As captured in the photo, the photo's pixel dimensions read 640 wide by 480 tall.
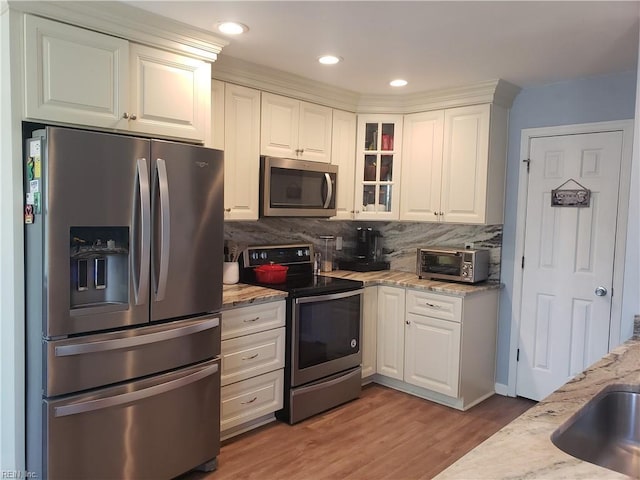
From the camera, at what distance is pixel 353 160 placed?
4062 millimetres

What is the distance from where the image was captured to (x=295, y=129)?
11.7ft

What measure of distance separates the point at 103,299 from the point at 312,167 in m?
1.90

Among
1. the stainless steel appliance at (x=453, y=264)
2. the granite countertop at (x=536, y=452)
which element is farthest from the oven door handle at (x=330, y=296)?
the granite countertop at (x=536, y=452)

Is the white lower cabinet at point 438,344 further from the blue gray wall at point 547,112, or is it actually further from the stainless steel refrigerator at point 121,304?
the stainless steel refrigerator at point 121,304

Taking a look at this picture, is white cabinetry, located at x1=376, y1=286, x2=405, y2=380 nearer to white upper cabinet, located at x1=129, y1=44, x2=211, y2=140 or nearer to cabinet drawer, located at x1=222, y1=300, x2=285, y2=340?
cabinet drawer, located at x1=222, y1=300, x2=285, y2=340

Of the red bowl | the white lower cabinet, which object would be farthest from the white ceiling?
the white lower cabinet

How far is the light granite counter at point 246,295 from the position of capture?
9.29 feet

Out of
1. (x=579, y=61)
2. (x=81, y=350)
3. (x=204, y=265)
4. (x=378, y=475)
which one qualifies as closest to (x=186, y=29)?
(x=204, y=265)

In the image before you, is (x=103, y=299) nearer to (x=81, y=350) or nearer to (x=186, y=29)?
(x=81, y=350)

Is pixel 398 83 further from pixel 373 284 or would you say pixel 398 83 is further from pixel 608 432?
pixel 608 432

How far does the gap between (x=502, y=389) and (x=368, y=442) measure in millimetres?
1419

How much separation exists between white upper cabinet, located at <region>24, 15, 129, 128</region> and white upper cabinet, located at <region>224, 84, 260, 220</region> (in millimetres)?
865

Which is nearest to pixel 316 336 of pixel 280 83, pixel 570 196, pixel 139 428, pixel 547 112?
pixel 139 428

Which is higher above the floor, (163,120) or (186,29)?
(186,29)
